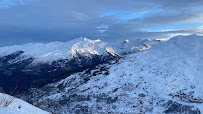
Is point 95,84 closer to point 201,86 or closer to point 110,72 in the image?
point 110,72

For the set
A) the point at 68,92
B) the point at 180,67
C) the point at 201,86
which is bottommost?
the point at 68,92

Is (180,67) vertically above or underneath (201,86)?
above

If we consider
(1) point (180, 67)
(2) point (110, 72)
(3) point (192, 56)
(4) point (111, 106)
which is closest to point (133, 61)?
(2) point (110, 72)

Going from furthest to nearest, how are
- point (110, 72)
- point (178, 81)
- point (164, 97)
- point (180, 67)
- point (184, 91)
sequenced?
point (110, 72), point (180, 67), point (178, 81), point (184, 91), point (164, 97)

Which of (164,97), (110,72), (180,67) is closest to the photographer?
(164,97)

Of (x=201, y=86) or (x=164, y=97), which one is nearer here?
(x=164, y=97)

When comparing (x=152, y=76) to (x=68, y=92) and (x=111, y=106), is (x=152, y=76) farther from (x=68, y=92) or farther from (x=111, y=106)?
(x=68, y=92)
